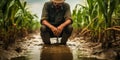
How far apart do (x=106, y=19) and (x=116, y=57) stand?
2.90 ft

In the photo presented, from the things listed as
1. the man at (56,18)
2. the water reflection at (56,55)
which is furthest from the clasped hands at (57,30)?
the water reflection at (56,55)

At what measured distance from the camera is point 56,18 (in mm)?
6312

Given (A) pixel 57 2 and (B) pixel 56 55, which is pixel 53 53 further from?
(A) pixel 57 2

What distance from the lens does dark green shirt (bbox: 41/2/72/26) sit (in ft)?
20.6

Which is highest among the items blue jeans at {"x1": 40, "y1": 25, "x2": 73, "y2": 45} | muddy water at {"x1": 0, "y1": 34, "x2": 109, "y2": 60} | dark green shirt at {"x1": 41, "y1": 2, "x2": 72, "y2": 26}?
dark green shirt at {"x1": 41, "y1": 2, "x2": 72, "y2": 26}

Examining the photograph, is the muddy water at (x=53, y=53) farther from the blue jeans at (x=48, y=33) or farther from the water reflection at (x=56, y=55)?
the blue jeans at (x=48, y=33)

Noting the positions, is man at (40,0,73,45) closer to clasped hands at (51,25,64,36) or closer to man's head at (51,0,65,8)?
man's head at (51,0,65,8)

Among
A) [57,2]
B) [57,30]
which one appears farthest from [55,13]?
[57,30]

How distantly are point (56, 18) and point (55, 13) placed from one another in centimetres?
11

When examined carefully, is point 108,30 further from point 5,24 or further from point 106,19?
point 5,24

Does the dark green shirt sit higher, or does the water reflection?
the dark green shirt

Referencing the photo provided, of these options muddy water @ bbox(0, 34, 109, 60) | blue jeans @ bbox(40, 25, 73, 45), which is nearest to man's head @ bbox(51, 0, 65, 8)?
blue jeans @ bbox(40, 25, 73, 45)

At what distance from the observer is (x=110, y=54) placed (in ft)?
12.7

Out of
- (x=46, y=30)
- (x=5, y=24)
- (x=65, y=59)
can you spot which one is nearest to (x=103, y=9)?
(x=65, y=59)
